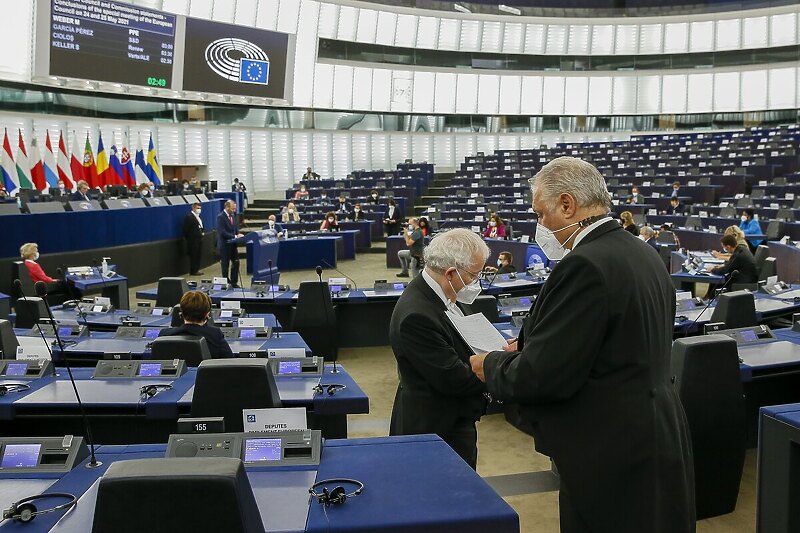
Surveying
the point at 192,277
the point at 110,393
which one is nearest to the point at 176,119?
the point at 192,277

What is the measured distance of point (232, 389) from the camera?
9.66 ft

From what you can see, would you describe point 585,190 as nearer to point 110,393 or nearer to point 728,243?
point 110,393

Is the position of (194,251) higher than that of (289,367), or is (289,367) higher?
(194,251)

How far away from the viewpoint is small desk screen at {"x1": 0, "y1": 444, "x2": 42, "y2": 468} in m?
2.29

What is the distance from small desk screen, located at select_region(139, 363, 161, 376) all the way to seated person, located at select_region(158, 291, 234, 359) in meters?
0.31

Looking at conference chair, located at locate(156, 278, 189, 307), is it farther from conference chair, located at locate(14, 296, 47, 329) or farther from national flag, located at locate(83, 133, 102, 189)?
national flag, located at locate(83, 133, 102, 189)

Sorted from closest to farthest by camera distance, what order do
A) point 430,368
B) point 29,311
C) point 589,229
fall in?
point 589,229, point 430,368, point 29,311

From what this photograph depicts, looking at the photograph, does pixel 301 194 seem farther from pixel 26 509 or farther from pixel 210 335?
pixel 26 509

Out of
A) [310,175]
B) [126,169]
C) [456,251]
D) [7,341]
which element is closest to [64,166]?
[126,169]

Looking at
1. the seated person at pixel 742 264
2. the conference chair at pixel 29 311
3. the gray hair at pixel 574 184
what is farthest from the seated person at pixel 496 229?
the gray hair at pixel 574 184

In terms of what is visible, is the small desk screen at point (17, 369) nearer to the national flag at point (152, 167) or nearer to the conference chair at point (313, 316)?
the conference chair at point (313, 316)

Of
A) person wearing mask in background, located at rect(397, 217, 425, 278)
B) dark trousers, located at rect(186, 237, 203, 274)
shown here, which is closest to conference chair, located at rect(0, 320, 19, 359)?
person wearing mask in background, located at rect(397, 217, 425, 278)

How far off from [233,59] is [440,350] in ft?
54.9

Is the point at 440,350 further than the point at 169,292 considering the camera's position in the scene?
No
